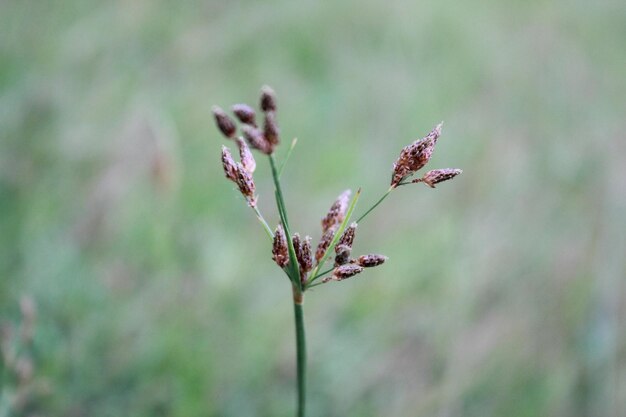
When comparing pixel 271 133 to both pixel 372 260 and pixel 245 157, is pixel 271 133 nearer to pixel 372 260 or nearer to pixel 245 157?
pixel 245 157

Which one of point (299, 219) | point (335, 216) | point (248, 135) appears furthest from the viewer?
point (299, 219)

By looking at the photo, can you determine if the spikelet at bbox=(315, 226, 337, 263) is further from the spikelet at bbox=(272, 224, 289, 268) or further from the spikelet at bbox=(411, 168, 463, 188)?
the spikelet at bbox=(411, 168, 463, 188)

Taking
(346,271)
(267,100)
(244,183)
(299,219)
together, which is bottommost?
(346,271)

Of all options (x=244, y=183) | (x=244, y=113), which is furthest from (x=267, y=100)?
(x=244, y=183)

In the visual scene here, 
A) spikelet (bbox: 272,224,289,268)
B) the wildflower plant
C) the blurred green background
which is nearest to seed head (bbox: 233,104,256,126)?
the wildflower plant

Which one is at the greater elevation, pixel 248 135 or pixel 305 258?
pixel 248 135

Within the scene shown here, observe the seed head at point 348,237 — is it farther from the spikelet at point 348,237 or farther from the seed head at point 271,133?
the seed head at point 271,133
